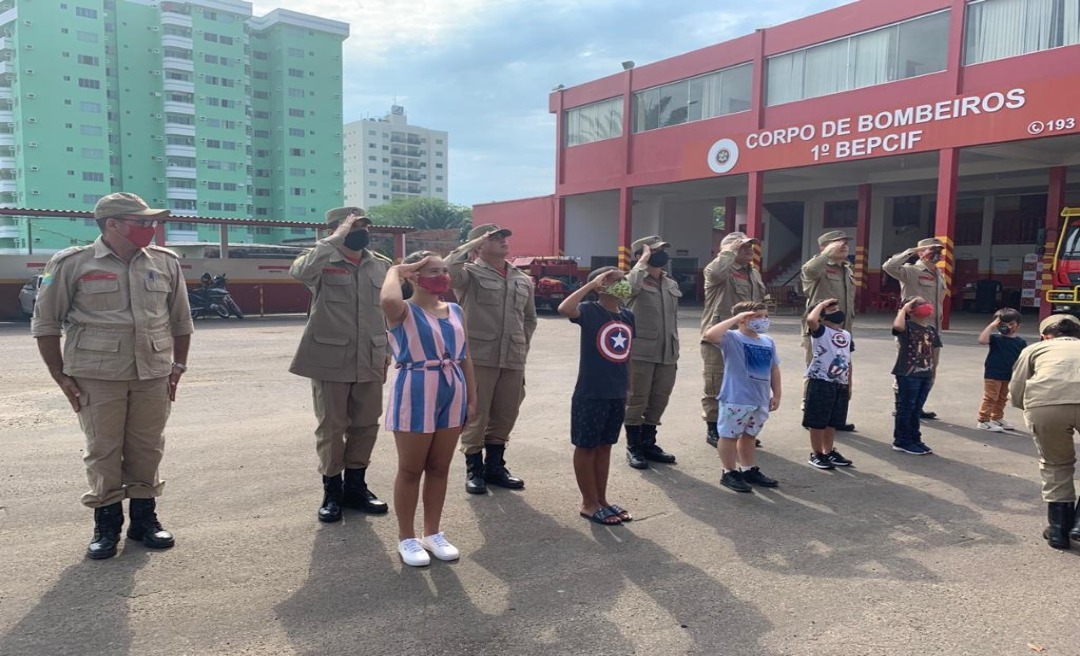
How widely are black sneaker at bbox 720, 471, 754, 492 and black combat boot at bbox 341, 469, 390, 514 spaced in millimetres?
2333

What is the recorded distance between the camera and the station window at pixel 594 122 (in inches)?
1105

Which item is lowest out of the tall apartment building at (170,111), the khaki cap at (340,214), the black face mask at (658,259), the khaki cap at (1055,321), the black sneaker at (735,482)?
the black sneaker at (735,482)

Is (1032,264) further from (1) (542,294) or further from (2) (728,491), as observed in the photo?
(2) (728,491)

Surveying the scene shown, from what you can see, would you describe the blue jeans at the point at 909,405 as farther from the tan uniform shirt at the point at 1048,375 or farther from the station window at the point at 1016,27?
the station window at the point at 1016,27

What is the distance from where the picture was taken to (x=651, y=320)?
5812 mm

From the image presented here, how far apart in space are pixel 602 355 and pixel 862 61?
1953 cm

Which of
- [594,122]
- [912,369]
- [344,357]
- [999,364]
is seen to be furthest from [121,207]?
[594,122]

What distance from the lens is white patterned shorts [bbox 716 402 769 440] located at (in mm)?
5102

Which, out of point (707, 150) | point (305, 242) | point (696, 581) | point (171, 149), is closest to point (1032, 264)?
point (707, 150)

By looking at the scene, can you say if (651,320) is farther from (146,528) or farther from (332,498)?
(146,528)

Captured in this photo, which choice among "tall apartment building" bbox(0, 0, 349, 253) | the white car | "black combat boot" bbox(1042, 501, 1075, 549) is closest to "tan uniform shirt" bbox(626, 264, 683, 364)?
"black combat boot" bbox(1042, 501, 1075, 549)

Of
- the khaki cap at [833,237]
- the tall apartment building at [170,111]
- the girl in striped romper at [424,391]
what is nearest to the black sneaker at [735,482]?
the girl in striped romper at [424,391]

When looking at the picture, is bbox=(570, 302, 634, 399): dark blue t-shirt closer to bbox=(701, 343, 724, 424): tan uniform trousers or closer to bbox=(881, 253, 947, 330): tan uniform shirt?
bbox=(701, 343, 724, 424): tan uniform trousers

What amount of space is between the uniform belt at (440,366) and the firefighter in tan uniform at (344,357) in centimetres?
81
